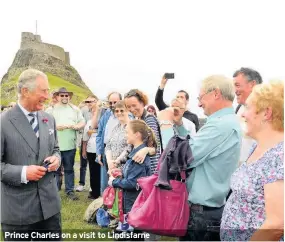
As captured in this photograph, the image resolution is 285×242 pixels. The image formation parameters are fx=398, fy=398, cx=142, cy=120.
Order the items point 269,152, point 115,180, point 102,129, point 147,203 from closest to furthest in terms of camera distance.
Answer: point 269,152 → point 147,203 → point 115,180 → point 102,129

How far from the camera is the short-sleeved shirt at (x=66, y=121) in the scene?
7750 mm

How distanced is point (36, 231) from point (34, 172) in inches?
23.4

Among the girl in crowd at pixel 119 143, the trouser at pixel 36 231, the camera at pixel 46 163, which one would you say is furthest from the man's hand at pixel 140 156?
the camera at pixel 46 163

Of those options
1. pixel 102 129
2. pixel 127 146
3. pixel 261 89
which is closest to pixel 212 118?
pixel 261 89

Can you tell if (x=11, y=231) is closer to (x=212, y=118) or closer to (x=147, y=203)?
(x=147, y=203)

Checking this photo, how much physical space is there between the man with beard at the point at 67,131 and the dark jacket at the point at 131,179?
10.5 feet

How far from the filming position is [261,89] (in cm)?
258

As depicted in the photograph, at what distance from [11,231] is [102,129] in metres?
3.33

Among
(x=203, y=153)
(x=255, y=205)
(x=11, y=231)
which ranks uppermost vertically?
(x=203, y=153)

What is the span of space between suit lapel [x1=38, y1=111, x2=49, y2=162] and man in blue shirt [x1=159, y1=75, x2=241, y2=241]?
1283mm

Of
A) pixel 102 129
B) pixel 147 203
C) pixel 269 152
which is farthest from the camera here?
pixel 102 129

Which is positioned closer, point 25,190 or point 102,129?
point 25,190

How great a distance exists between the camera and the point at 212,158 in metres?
3.17

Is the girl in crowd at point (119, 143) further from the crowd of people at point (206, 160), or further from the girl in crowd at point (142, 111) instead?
the crowd of people at point (206, 160)
